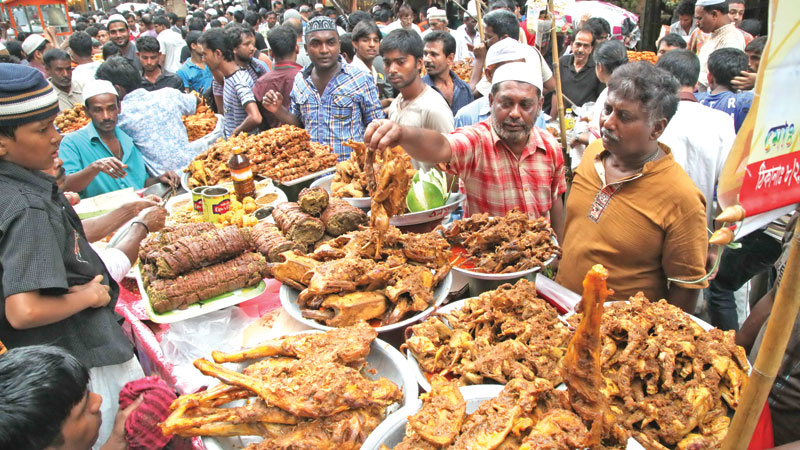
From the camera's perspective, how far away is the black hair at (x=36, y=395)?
57.3 inches

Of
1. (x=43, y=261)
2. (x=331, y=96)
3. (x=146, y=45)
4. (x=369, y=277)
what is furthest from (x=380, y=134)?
(x=146, y=45)

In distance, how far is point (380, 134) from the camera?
7.72 feet

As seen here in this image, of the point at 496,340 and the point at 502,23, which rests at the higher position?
the point at 502,23

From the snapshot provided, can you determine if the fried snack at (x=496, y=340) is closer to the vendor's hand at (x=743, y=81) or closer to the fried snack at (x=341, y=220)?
the fried snack at (x=341, y=220)

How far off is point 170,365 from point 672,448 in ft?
7.27

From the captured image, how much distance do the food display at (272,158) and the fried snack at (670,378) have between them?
10.8 ft

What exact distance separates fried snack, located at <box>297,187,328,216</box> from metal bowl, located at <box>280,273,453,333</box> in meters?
0.65

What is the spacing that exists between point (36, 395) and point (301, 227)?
5.07 feet

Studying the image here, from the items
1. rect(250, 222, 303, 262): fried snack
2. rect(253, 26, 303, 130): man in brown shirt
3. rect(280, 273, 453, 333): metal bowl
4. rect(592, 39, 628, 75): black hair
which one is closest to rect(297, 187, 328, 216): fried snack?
rect(250, 222, 303, 262): fried snack

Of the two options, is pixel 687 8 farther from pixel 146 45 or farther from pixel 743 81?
pixel 146 45

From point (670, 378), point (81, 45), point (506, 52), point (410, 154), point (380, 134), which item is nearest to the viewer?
point (670, 378)

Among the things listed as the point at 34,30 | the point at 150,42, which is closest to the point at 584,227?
the point at 150,42

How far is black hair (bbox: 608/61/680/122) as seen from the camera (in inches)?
97.6

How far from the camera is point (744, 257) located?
3.90m
